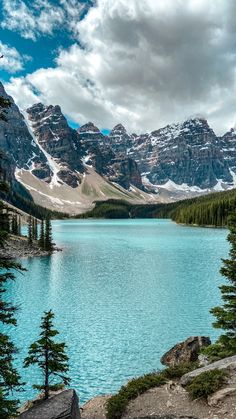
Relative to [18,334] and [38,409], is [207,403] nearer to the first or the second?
[38,409]

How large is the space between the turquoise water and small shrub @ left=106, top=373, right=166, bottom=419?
814 cm

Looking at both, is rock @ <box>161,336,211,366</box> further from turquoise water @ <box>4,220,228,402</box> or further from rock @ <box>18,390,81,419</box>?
rock @ <box>18,390,81,419</box>

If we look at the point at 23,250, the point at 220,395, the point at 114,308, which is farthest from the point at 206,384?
the point at 23,250

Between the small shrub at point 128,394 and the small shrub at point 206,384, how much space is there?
3039 mm

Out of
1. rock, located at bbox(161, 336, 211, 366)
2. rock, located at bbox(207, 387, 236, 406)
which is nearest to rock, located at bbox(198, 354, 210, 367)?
rock, located at bbox(161, 336, 211, 366)

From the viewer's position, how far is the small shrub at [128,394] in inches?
757

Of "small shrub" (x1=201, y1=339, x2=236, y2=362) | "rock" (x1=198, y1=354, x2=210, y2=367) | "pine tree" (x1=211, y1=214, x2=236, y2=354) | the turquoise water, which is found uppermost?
"pine tree" (x1=211, y1=214, x2=236, y2=354)

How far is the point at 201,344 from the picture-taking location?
32812 mm

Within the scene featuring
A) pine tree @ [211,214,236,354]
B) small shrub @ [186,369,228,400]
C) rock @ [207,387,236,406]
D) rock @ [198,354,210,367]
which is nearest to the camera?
rock @ [207,387,236,406]

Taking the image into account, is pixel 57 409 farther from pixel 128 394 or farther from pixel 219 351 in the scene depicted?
pixel 219 351

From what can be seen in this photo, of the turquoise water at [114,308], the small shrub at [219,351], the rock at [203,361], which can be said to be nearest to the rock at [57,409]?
the small shrub at [219,351]

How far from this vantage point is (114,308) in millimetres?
51062

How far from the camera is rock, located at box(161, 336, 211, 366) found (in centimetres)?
3150

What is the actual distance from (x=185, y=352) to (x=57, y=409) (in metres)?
17.2
